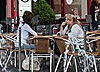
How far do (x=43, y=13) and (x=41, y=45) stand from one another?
25.1ft

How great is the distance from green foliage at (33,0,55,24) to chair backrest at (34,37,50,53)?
735cm

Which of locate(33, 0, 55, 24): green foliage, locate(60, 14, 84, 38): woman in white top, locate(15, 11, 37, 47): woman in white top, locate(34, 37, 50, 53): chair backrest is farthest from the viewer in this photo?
locate(33, 0, 55, 24): green foliage

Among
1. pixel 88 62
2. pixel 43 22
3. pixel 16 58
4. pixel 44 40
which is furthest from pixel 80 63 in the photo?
pixel 43 22

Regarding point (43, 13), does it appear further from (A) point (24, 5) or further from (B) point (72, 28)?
(B) point (72, 28)

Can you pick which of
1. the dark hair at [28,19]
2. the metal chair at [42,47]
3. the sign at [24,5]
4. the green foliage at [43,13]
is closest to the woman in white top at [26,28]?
the dark hair at [28,19]

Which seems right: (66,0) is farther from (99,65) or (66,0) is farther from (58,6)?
(99,65)

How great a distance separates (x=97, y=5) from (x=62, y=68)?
25.4 ft

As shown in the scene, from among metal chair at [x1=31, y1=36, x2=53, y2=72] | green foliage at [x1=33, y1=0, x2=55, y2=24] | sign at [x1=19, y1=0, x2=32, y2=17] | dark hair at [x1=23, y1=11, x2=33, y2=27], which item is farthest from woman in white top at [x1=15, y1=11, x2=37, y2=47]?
green foliage at [x1=33, y1=0, x2=55, y2=24]

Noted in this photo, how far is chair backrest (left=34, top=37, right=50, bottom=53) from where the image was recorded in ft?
26.4

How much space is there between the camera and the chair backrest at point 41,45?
8.04 meters

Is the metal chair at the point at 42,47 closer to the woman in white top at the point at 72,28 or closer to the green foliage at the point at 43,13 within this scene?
the woman in white top at the point at 72,28

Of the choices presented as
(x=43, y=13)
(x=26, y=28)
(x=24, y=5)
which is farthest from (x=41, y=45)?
(x=43, y=13)

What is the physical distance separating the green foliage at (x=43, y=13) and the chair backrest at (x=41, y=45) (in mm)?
7346

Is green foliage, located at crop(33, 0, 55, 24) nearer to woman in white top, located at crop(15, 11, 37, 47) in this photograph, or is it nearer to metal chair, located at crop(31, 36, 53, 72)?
woman in white top, located at crop(15, 11, 37, 47)
